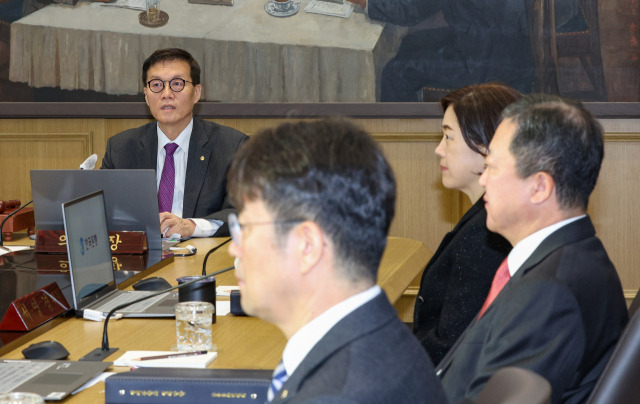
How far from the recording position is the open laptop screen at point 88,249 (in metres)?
2.39

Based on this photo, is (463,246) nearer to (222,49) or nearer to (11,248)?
(11,248)

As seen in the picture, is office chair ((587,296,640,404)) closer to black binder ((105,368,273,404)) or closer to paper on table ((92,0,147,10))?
black binder ((105,368,273,404))

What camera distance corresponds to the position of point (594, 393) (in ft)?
4.86

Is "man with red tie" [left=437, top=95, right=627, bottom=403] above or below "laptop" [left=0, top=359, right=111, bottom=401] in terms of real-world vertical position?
above

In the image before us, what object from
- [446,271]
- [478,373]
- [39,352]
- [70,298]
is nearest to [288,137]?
[478,373]

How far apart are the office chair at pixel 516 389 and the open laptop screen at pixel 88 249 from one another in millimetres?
1468

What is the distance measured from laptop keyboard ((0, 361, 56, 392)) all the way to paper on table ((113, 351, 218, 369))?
17cm

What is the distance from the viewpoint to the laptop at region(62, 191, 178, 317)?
240cm

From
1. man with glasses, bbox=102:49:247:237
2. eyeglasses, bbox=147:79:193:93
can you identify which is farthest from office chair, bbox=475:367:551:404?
eyeglasses, bbox=147:79:193:93

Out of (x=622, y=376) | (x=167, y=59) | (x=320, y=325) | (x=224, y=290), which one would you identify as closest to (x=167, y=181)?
(x=167, y=59)

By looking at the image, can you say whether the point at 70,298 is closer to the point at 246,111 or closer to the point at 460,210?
the point at 246,111

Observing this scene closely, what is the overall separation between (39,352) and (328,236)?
120 centimetres

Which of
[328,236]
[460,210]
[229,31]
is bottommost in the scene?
[460,210]

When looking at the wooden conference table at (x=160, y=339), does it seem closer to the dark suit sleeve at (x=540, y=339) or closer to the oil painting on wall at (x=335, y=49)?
the dark suit sleeve at (x=540, y=339)
